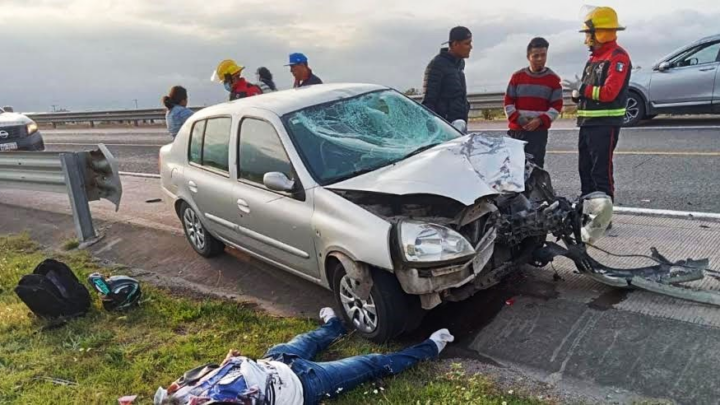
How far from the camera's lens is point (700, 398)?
281 centimetres

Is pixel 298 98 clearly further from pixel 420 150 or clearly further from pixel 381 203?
pixel 381 203

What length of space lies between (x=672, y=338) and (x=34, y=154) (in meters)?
7.05

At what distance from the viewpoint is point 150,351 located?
3.96 meters

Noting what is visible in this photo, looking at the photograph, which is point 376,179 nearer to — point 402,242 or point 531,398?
point 402,242

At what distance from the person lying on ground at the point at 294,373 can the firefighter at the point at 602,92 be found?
2.45 metres

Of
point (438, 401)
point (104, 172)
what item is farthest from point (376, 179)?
point (104, 172)

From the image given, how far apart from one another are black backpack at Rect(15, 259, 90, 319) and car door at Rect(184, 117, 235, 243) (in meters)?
1.24

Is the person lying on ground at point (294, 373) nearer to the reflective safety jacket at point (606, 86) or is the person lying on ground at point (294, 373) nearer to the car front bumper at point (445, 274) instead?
the car front bumper at point (445, 274)

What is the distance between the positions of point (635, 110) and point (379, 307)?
960 centimetres

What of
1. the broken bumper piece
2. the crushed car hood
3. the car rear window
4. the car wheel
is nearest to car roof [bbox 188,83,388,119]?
the car rear window

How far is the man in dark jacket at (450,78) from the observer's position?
573 centimetres

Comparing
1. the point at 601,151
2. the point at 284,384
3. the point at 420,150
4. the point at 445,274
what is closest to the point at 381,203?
the point at 445,274

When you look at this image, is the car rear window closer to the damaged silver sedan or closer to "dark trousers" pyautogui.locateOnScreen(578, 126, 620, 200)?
the damaged silver sedan

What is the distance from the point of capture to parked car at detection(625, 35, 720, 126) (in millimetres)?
10445
